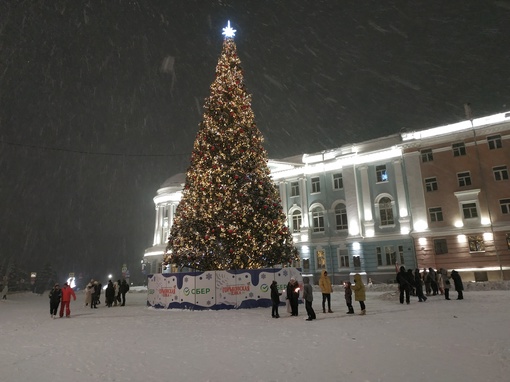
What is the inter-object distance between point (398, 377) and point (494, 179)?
33.9 metres

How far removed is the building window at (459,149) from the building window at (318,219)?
49.6ft

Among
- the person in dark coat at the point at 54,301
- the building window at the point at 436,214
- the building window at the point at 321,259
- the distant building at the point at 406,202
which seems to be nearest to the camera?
the person in dark coat at the point at 54,301

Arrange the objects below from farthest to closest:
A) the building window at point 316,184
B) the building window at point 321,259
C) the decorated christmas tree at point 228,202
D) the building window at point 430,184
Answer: the building window at point 316,184 < the building window at point 321,259 < the building window at point 430,184 < the decorated christmas tree at point 228,202

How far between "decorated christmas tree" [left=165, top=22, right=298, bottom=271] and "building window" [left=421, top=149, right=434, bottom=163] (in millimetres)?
22275

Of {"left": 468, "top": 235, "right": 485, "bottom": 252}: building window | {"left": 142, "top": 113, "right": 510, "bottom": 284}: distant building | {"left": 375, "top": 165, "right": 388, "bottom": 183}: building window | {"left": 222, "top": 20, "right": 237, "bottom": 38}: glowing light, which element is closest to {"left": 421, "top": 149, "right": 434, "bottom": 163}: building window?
{"left": 142, "top": 113, "right": 510, "bottom": 284}: distant building

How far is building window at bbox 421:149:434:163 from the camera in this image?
1447 inches

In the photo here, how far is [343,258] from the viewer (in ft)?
132

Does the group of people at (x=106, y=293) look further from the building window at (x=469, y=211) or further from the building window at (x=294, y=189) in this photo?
the building window at (x=469, y=211)

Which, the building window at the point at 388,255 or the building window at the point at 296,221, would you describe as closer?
the building window at the point at 388,255

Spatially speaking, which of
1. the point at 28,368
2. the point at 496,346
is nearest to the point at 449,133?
the point at 496,346

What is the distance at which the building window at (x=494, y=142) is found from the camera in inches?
1313

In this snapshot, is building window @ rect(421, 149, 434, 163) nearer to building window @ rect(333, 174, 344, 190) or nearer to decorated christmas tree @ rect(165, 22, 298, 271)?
building window @ rect(333, 174, 344, 190)

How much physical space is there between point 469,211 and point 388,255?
336 inches

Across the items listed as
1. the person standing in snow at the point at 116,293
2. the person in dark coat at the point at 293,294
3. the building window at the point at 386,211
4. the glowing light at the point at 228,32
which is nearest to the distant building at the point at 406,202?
the building window at the point at 386,211
